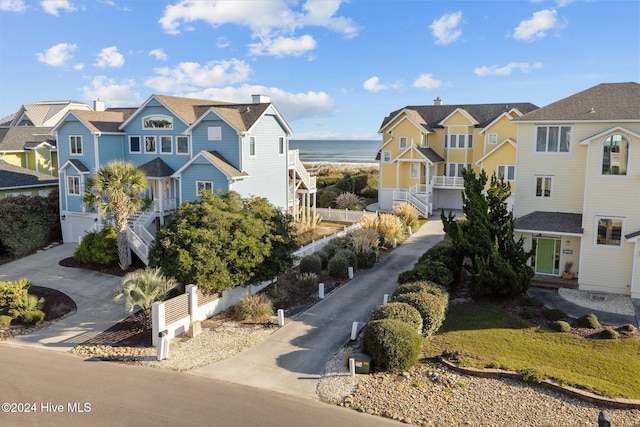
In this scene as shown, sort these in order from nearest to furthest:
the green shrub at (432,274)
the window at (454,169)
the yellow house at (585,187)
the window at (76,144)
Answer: the green shrub at (432,274) < the yellow house at (585,187) < the window at (76,144) < the window at (454,169)

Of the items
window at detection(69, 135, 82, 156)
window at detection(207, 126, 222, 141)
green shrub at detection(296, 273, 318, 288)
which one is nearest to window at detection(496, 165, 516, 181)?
green shrub at detection(296, 273, 318, 288)

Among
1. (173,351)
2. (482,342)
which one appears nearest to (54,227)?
(173,351)

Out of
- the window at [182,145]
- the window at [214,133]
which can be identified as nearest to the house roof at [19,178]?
the window at [182,145]

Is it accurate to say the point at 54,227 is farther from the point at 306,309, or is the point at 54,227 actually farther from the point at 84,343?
the point at 306,309

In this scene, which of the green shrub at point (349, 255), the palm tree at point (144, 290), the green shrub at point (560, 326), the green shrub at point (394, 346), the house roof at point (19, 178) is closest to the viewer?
the green shrub at point (394, 346)

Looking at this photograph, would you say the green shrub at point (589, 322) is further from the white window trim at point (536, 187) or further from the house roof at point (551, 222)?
the white window trim at point (536, 187)

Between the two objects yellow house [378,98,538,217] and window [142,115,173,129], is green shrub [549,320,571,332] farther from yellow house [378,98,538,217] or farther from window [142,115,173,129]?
window [142,115,173,129]
